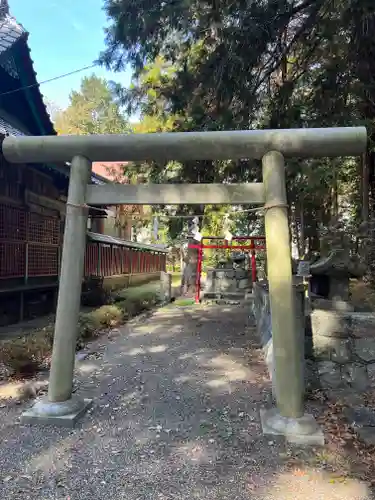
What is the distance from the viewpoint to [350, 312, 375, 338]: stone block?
4.73 metres

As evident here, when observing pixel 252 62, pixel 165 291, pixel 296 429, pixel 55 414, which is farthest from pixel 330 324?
pixel 165 291

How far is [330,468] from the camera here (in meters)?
3.03

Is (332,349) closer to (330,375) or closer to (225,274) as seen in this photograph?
(330,375)

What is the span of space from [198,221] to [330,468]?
494 inches

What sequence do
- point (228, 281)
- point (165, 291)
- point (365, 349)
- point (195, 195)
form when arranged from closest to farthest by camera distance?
point (195, 195)
point (365, 349)
point (165, 291)
point (228, 281)

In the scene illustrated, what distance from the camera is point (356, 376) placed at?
4773mm

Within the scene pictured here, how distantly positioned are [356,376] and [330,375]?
11.3 inches

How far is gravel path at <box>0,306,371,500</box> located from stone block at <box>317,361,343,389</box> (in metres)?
0.67

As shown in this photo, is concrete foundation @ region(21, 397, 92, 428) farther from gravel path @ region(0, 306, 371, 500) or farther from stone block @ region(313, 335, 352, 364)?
stone block @ region(313, 335, 352, 364)

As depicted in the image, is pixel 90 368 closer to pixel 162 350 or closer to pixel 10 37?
pixel 162 350

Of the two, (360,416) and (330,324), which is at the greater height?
(330,324)

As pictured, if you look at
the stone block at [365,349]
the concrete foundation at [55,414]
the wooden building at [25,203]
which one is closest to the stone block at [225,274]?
the wooden building at [25,203]

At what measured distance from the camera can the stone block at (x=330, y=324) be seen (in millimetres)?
4836

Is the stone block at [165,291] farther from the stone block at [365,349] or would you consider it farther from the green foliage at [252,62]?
the stone block at [365,349]
